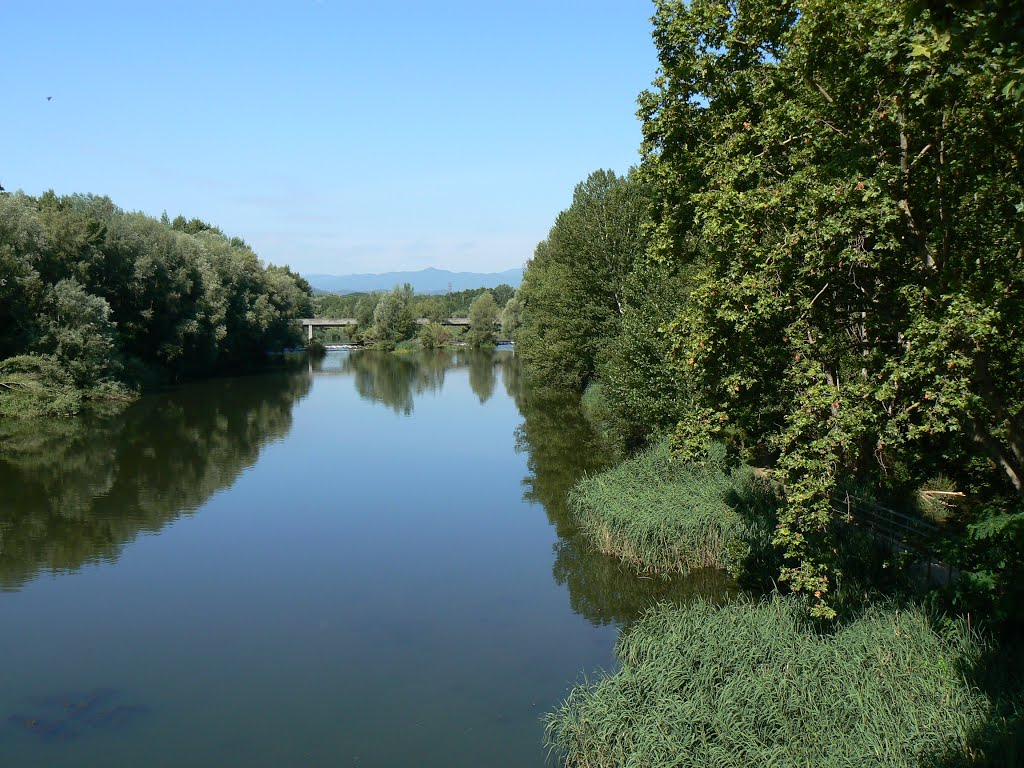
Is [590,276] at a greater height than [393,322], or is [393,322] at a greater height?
[590,276]

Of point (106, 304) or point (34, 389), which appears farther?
point (106, 304)

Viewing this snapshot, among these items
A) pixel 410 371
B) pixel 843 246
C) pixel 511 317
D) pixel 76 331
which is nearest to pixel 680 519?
pixel 843 246

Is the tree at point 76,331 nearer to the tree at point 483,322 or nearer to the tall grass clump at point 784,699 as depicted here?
the tall grass clump at point 784,699

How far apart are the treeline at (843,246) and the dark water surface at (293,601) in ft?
17.0

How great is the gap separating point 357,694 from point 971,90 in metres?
12.6

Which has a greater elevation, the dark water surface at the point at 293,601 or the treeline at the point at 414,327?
the treeline at the point at 414,327

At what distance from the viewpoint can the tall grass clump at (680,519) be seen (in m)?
17.9

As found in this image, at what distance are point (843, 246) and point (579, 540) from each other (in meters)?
11.3

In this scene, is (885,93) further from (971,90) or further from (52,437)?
(52,437)

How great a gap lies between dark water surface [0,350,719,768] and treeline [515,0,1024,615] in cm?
518

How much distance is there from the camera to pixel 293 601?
1773 centimetres

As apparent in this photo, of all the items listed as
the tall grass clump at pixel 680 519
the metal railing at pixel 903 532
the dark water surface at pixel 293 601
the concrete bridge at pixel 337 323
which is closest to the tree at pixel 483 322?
the concrete bridge at pixel 337 323

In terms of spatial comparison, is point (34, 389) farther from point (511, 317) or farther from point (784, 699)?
point (511, 317)

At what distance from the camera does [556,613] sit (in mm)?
16844
